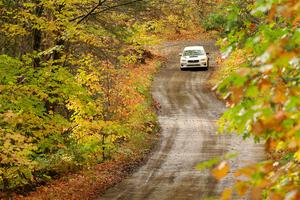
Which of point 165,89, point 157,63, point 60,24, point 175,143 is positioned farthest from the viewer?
point 157,63

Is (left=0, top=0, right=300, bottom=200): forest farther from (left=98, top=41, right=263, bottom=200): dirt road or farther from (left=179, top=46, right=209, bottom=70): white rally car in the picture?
(left=179, top=46, right=209, bottom=70): white rally car

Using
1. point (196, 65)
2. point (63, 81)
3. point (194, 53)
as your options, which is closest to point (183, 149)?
point (63, 81)

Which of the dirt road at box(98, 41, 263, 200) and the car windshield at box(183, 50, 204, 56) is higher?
the car windshield at box(183, 50, 204, 56)

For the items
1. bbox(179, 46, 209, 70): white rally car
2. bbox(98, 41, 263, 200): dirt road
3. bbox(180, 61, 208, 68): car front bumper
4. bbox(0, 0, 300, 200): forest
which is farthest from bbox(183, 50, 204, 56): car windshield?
bbox(0, 0, 300, 200): forest

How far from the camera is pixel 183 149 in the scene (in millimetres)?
19375

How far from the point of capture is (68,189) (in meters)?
14.0

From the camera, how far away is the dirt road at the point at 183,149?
13.9 metres

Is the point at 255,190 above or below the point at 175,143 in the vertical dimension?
above

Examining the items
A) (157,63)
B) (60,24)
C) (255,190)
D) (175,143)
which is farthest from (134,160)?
(157,63)

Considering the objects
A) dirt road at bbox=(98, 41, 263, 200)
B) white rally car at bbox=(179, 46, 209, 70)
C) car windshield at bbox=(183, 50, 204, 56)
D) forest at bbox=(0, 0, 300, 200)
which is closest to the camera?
forest at bbox=(0, 0, 300, 200)

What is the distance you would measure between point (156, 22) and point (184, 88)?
17.5 m

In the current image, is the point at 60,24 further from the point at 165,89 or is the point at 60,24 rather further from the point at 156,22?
the point at 165,89

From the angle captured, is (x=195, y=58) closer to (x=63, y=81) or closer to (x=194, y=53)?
(x=194, y=53)

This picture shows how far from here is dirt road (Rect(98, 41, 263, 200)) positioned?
13875mm
